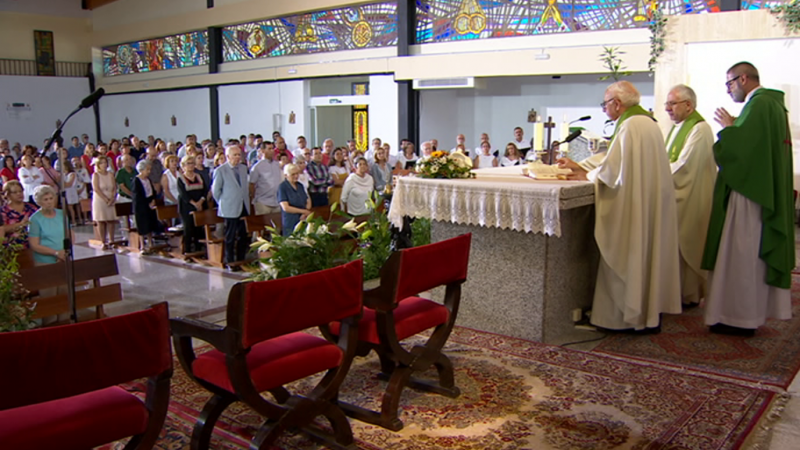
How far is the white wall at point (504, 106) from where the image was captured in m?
14.9

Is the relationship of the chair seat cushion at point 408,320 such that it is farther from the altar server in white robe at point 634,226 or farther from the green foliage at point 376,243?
the green foliage at point 376,243

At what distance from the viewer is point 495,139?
55.1ft

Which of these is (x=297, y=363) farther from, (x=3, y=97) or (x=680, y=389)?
(x=3, y=97)

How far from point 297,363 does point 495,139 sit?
14.2 m

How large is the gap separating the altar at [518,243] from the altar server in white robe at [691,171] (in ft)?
2.74

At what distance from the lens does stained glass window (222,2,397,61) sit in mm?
15484

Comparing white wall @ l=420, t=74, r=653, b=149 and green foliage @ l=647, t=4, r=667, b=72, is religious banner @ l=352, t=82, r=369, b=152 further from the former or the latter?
green foliage @ l=647, t=4, r=667, b=72

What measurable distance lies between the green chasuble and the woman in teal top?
5419mm

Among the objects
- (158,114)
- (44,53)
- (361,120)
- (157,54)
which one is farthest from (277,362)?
(44,53)

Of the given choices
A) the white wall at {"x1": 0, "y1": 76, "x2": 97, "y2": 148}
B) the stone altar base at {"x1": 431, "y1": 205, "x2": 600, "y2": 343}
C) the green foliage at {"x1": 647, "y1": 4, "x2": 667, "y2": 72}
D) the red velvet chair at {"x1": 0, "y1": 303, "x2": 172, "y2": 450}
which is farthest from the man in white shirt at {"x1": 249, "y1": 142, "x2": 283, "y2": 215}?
the white wall at {"x1": 0, "y1": 76, "x2": 97, "y2": 148}

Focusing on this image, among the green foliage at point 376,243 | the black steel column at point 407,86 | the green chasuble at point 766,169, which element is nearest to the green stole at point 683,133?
the green chasuble at point 766,169

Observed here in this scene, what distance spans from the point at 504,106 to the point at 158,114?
11.8 metres

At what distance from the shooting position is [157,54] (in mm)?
21875

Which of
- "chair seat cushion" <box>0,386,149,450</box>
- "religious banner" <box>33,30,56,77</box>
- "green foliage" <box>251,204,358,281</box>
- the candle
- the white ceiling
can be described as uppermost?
the white ceiling
